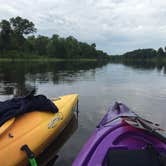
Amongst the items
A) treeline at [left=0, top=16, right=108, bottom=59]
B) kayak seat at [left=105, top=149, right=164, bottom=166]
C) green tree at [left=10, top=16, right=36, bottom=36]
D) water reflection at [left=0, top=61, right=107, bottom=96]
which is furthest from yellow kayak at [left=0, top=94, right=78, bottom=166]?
green tree at [left=10, top=16, right=36, bottom=36]

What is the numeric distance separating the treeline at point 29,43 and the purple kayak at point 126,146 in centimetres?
6048

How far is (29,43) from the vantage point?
253 ft

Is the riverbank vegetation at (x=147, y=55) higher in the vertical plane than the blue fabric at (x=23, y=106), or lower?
lower

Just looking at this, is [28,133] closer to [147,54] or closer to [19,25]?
[19,25]

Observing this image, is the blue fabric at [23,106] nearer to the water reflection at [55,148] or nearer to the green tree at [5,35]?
the water reflection at [55,148]

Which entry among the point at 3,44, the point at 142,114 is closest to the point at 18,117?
the point at 142,114

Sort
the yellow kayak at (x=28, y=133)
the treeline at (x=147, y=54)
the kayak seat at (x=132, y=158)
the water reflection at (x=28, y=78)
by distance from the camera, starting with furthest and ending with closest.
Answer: the treeline at (x=147, y=54), the water reflection at (x=28, y=78), the yellow kayak at (x=28, y=133), the kayak seat at (x=132, y=158)

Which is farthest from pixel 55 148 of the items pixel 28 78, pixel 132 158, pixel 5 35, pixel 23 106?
pixel 5 35

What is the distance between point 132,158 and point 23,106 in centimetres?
317

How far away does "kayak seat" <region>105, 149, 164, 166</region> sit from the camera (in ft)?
13.6

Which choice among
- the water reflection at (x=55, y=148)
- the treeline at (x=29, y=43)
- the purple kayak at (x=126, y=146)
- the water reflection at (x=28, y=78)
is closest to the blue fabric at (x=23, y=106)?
the water reflection at (x=55, y=148)

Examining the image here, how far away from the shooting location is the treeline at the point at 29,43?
66.8 meters

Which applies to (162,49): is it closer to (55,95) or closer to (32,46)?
(32,46)

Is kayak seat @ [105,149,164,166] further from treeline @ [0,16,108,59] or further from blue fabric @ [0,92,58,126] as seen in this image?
treeline @ [0,16,108,59]
